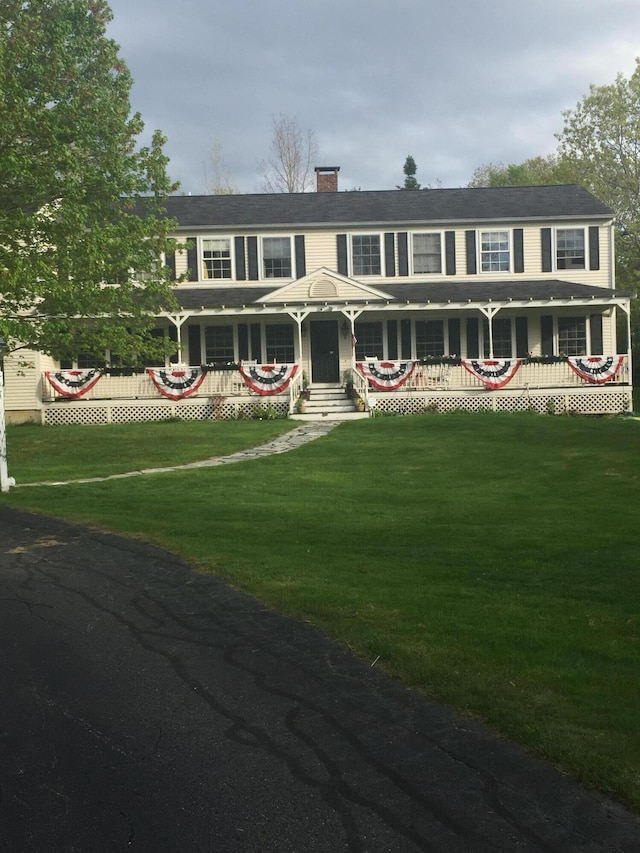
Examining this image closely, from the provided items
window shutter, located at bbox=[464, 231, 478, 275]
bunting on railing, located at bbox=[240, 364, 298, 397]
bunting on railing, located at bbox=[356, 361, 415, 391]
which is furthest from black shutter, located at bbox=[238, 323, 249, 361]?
window shutter, located at bbox=[464, 231, 478, 275]

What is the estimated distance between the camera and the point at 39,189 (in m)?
18.0

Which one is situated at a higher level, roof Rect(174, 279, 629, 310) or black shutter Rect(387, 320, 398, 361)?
roof Rect(174, 279, 629, 310)

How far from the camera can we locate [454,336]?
29.9 metres

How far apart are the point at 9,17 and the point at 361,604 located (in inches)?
756

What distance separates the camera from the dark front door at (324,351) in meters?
29.7

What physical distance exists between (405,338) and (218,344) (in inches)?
264

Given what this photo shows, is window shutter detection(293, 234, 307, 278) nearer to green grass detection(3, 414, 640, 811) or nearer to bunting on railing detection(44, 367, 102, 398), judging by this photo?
bunting on railing detection(44, 367, 102, 398)

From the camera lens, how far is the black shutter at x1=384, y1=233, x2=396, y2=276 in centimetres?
3020

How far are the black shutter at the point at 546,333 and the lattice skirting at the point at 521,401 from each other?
3.56 metres

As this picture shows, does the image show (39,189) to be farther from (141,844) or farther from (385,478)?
(141,844)

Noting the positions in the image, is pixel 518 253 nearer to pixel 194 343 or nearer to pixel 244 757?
pixel 194 343

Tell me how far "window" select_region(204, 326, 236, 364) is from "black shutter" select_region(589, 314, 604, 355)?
1277cm

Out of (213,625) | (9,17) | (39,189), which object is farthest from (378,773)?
(9,17)

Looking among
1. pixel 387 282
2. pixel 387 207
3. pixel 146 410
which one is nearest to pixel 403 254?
pixel 387 282
